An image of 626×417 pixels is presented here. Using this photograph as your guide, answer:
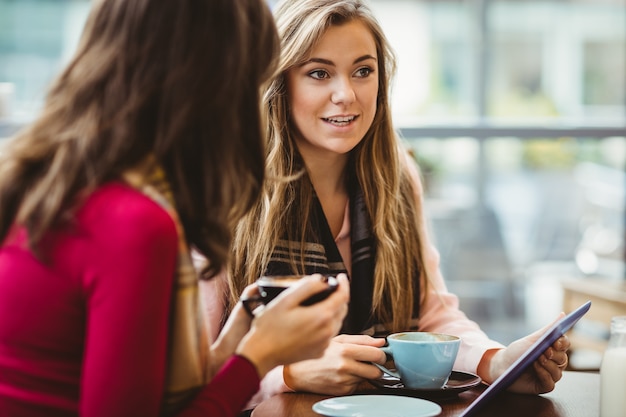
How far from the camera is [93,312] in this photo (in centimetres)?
99

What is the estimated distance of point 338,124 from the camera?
6.14ft

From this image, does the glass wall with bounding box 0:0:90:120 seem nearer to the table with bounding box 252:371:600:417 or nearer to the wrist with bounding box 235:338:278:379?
the table with bounding box 252:371:600:417

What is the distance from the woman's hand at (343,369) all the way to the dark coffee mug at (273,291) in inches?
7.4

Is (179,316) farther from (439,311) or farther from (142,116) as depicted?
(439,311)

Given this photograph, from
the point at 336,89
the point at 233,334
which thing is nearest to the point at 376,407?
the point at 233,334

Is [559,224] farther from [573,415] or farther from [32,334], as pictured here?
[32,334]

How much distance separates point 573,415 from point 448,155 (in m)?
2.93

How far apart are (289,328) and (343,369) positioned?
291mm

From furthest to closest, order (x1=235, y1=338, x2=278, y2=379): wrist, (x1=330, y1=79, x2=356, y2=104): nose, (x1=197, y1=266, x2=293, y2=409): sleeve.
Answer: (x1=330, y1=79, x2=356, y2=104): nose < (x1=197, y1=266, x2=293, y2=409): sleeve < (x1=235, y1=338, x2=278, y2=379): wrist

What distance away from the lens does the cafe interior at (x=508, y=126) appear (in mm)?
4215

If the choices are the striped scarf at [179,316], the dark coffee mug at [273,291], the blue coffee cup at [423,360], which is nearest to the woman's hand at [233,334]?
the dark coffee mug at [273,291]

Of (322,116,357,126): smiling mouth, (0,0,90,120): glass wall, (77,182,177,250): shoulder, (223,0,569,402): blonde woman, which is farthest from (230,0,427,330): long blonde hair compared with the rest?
(0,0,90,120): glass wall

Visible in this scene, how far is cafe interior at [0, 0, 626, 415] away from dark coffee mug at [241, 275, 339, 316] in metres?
2.93

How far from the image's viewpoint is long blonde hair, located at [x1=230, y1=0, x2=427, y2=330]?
1.85m
